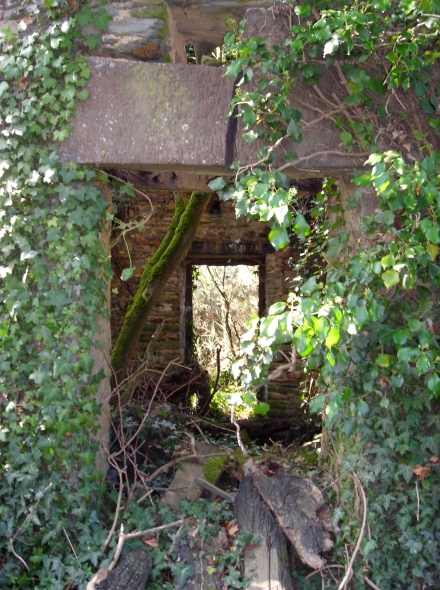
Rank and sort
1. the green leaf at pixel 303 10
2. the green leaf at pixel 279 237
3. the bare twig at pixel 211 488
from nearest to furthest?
the green leaf at pixel 279 237, the green leaf at pixel 303 10, the bare twig at pixel 211 488

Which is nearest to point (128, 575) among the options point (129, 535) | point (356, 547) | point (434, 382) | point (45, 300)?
point (129, 535)

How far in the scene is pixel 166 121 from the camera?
110 inches

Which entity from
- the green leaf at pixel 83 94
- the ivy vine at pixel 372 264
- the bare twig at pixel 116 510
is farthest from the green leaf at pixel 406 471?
the green leaf at pixel 83 94

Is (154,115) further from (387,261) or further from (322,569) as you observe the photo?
(322,569)

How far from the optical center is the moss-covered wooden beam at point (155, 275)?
472 cm

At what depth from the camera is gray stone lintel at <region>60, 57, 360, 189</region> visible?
279cm

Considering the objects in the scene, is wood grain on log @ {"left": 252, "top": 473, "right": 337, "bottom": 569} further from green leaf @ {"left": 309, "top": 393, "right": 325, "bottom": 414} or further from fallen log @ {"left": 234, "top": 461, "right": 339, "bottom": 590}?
green leaf @ {"left": 309, "top": 393, "right": 325, "bottom": 414}

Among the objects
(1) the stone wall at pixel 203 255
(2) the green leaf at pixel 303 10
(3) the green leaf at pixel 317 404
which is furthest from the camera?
(1) the stone wall at pixel 203 255

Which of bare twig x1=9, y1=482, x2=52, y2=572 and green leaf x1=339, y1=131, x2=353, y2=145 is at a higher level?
green leaf x1=339, y1=131, x2=353, y2=145

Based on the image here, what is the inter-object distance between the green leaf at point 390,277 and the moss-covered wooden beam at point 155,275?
8.84 ft

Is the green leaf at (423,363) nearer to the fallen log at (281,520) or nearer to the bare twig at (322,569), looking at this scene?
the fallen log at (281,520)

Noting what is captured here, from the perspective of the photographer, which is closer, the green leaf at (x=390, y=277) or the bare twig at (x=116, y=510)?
the green leaf at (x=390, y=277)

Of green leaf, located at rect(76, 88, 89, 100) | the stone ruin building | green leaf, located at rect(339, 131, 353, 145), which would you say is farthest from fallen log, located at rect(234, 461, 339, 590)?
green leaf, located at rect(76, 88, 89, 100)

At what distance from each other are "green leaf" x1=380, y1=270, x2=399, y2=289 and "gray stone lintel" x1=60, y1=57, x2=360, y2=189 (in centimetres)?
69
